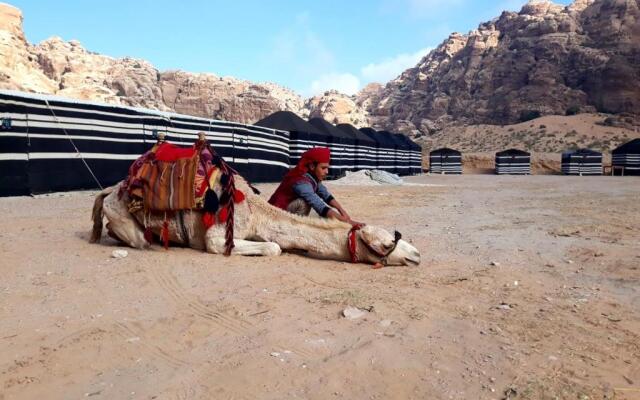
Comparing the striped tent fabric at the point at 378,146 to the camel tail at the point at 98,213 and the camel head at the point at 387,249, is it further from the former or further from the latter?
the camel head at the point at 387,249

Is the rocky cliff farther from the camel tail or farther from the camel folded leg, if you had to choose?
the camel folded leg

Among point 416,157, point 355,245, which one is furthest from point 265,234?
point 416,157

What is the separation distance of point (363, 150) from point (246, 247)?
23.7 metres

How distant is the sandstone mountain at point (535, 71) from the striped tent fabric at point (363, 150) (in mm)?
44162

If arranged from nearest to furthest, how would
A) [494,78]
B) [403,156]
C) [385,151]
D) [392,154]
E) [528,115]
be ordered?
[385,151] < [392,154] < [403,156] < [528,115] < [494,78]

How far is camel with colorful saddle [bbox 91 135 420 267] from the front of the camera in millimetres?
5145

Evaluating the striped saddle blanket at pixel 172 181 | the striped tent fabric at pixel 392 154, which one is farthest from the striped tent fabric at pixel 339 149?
the striped saddle blanket at pixel 172 181

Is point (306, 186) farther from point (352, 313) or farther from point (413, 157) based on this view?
point (413, 157)

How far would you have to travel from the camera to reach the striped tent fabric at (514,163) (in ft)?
134

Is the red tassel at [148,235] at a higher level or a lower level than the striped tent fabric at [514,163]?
lower

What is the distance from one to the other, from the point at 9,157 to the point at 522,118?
66.4 meters

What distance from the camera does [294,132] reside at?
2225 centimetres

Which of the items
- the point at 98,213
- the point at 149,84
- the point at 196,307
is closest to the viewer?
the point at 196,307

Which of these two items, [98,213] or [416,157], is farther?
[416,157]
